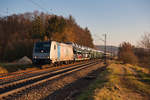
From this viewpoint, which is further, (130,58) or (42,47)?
(130,58)

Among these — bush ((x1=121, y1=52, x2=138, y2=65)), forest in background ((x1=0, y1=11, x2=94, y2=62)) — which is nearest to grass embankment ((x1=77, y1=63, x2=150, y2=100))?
Result: forest in background ((x1=0, y1=11, x2=94, y2=62))

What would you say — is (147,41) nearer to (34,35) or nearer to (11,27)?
(34,35)

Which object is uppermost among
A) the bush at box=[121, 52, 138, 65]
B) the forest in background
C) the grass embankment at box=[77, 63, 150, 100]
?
the forest in background

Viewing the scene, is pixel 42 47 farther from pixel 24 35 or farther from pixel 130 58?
pixel 130 58

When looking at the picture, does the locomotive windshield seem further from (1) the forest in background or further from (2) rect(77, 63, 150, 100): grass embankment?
(1) the forest in background

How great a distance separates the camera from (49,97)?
7.04 m

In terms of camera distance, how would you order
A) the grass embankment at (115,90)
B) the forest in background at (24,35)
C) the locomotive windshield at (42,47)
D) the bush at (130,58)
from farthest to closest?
the bush at (130,58)
the forest in background at (24,35)
the locomotive windshield at (42,47)
the grass embankment at (115,90)

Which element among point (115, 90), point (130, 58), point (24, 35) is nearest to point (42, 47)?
point (115, 90)

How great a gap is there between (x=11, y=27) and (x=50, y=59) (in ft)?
103

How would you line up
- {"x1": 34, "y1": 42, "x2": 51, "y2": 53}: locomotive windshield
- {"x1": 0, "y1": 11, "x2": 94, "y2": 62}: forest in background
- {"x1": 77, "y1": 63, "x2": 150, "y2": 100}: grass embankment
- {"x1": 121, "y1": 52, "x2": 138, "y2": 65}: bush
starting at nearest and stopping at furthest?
{"x1": 77, "y1": 63, "x2": 150, "y2": 100}: grass embankment, {"x1": 34, "y1": 42, "x2": 51, "y2": 53}: locomotive windshield, {"x1": 0, "y1": 11, "x2": 94, "y2": 62}: forest in background, {"x1": 121, "y1": 52, "x2": 138, "y2": 65}: bush

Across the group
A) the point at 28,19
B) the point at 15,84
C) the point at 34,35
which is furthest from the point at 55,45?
the point at 28,19

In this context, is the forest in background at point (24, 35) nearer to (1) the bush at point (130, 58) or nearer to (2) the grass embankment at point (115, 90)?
(1) the bush at point (130, 58)

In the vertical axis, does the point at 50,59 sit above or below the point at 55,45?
below

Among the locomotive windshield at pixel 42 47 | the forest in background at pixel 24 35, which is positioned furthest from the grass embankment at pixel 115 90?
the forest in background at pixel 24 35
